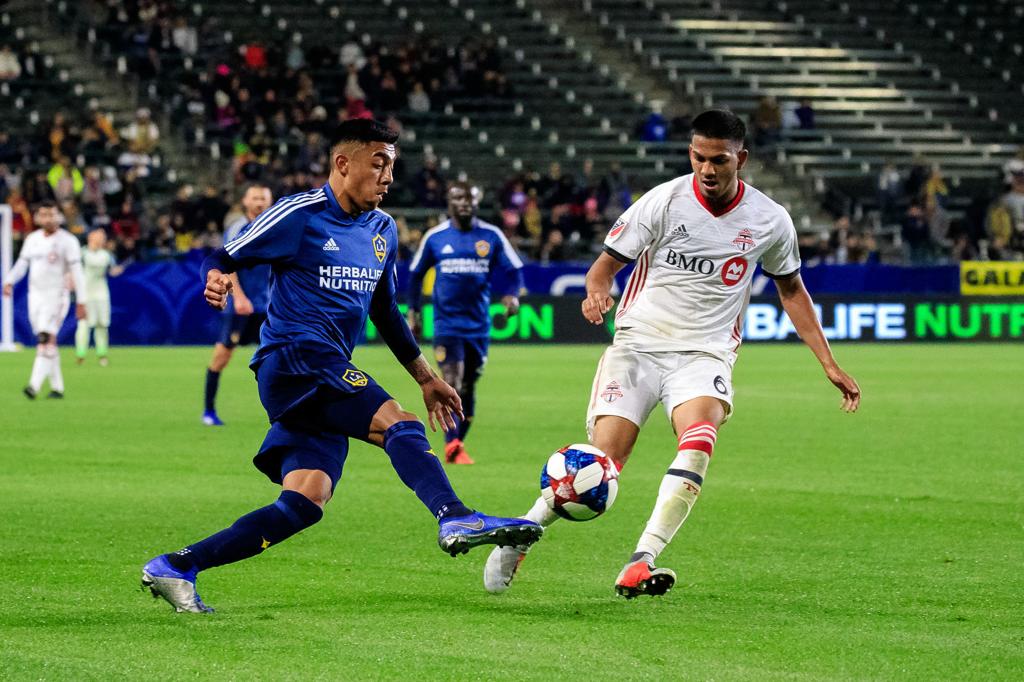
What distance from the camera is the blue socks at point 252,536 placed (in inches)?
273

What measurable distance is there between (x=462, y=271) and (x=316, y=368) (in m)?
7.47

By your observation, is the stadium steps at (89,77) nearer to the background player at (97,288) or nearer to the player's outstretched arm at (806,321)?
the background player at (97,288)

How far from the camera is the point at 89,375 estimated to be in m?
24.2

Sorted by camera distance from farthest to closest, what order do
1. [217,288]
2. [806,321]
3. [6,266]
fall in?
[6,266] < [806,321] < [217,288]

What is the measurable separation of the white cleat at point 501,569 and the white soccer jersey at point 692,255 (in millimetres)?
1174

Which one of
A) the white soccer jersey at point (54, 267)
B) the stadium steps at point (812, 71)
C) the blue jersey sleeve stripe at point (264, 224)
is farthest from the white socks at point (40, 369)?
the stadium steps at point (812, 71)

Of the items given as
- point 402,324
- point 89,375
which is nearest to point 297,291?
point 402,324

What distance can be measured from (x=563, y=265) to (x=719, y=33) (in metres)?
13.9

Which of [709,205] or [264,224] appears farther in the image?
[709,205]

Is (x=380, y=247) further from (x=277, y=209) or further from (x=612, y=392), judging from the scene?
(x=612, y=392)

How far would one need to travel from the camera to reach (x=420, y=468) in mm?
6824

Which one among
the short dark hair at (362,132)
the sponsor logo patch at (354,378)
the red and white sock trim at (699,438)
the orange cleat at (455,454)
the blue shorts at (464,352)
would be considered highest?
the short dark hair at (362,132)

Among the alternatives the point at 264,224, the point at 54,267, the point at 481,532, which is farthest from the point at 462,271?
the point at 54,267

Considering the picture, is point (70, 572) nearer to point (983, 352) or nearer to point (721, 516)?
point (721, 516)
